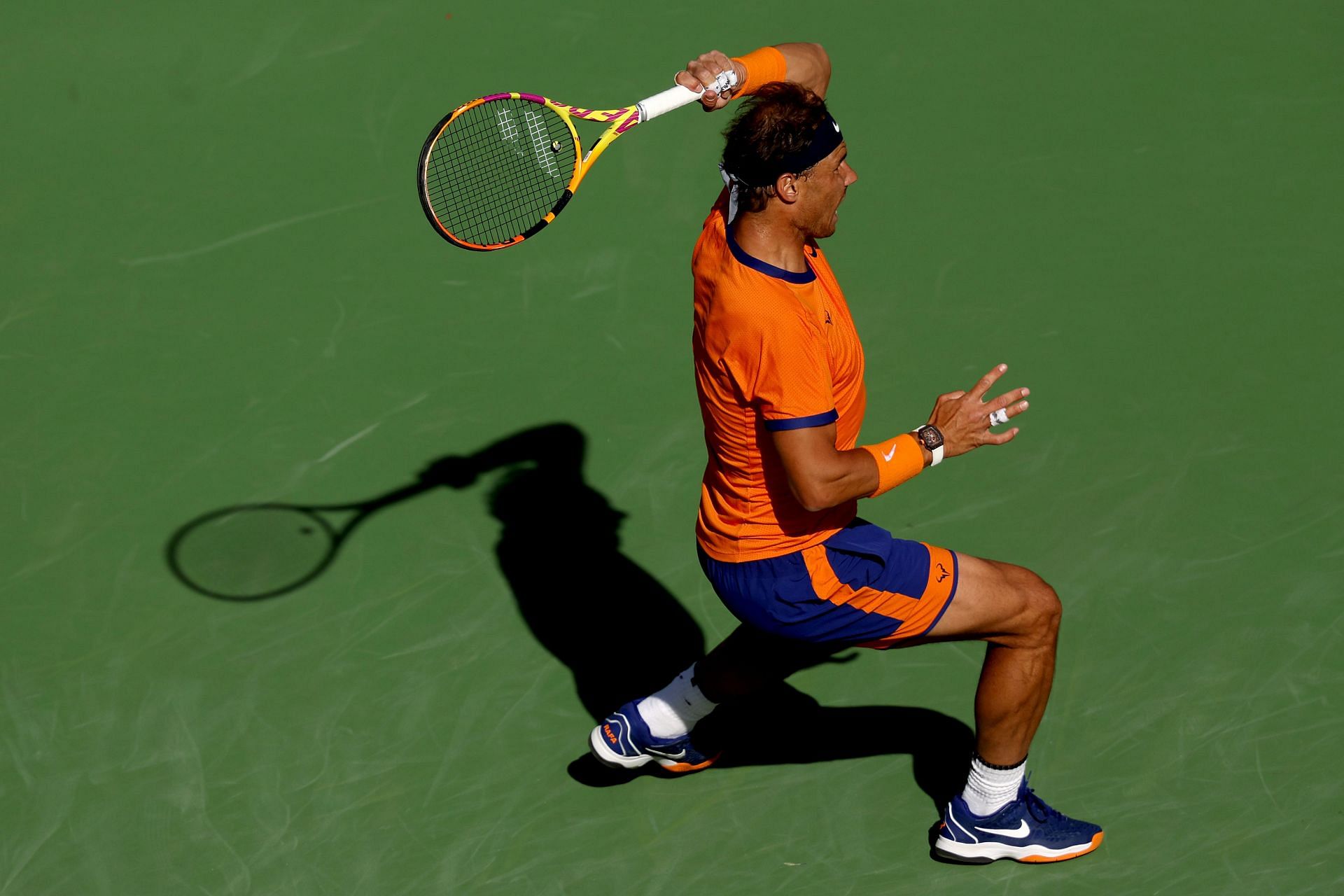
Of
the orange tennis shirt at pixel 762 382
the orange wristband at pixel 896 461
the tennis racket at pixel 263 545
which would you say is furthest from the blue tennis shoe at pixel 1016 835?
the tennis racket at pixel 263 545

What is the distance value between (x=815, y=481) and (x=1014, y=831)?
1.39 meters

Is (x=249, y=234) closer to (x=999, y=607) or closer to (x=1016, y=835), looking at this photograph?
(x=999, y=607)

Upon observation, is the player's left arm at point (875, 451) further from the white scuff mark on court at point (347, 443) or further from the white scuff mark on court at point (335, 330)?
the white scuff mark on court at point (335, 330)

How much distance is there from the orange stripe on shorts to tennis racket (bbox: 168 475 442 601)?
6.92 ft

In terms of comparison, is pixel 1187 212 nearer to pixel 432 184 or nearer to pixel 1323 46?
pixel 1323 46

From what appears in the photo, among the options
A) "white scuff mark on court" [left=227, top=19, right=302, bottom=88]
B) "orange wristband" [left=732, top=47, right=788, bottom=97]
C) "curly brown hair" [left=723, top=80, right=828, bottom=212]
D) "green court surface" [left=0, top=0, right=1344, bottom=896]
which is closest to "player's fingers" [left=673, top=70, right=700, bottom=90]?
"orange wristband" [left=732, top=47, right=788, bottom=97]

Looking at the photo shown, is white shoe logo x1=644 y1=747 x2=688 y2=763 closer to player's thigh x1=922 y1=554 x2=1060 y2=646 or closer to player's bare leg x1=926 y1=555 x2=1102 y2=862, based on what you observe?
player's bare leg x1=926 y1=555 x2=1102 y2=862

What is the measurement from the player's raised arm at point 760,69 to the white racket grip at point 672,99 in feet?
0.06

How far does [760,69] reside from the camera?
5316mm

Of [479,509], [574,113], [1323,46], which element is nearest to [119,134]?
[479,509]

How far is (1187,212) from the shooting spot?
7.46 m

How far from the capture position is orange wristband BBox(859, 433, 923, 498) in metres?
4.61

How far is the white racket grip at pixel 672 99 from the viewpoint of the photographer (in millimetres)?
5086

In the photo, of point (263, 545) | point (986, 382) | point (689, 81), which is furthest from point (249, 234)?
point (986, 382)
